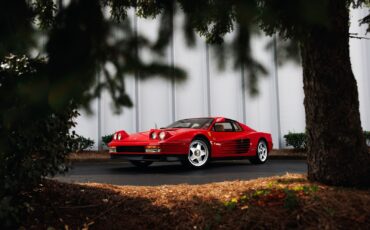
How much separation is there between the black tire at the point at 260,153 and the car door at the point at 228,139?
571 millimetres

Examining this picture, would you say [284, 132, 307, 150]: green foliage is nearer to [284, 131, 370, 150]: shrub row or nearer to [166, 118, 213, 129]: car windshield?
[284, 131, 370, 150]: shrub row

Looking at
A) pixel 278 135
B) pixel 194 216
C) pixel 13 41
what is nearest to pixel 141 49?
pixel 13 41

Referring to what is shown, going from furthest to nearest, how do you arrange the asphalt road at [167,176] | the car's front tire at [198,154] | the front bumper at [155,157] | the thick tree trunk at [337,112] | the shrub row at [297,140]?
the shrub row at [297,140] < the car's front tire at [198,154] < the front bumper at [155,157] < the asphalt road at [167,176] < the thick tree trunk at [337,112]

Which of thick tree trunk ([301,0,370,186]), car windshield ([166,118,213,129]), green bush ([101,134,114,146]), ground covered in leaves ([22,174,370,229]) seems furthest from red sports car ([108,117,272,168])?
green bush ([101,134,114,146])

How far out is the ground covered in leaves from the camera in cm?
390

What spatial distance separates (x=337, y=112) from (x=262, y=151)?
6.63 m

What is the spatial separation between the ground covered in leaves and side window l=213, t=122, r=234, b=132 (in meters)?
4.70

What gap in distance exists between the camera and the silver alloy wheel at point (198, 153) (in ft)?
30.5

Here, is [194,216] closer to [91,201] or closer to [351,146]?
[91,201]

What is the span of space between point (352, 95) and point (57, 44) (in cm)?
349

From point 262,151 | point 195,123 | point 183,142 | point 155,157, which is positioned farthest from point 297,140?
point 155,157

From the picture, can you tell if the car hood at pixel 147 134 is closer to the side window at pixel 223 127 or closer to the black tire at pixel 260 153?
the side window at pixel 223 127

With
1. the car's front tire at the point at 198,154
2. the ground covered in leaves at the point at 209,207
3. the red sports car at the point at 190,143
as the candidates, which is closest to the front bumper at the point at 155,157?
the red sports car at the point at 190,143

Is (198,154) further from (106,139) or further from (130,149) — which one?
(106,139)
